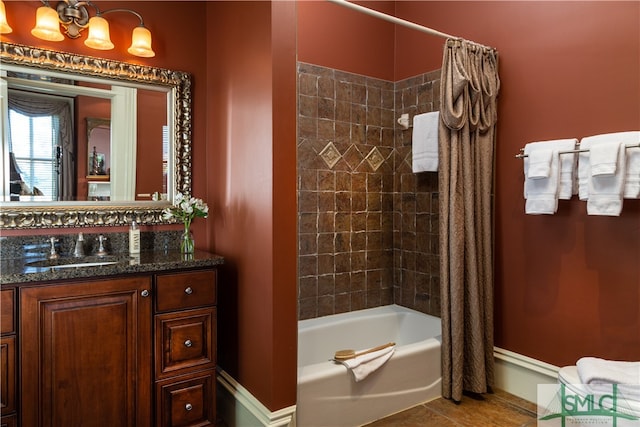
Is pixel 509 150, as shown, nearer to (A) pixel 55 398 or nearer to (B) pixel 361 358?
(B) pixel 361 358

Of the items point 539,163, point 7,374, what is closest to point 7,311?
point 7,374

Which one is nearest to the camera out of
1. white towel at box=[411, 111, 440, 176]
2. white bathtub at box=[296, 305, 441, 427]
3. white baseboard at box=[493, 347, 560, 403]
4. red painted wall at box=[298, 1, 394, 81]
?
white bathtub at box=[296, 305, 441, 427]

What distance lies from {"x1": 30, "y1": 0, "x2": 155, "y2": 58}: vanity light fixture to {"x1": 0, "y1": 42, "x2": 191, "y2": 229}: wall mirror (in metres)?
0.10

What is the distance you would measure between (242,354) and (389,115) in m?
2.04

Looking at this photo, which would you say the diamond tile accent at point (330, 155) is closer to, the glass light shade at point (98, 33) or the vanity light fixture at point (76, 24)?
the vanity light fixture at point (76, 24)

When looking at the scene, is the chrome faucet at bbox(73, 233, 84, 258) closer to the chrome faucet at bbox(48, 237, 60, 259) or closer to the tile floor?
the chrome faucet at bbox(48, 237, 60, 259)

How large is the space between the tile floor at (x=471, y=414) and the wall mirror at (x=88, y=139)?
179 cm

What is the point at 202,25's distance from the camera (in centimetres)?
258

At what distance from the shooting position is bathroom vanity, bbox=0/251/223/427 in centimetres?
169

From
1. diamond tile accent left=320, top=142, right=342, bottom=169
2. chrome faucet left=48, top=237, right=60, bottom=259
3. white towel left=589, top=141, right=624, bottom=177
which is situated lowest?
chrome faucet left=48, top=237, right=60, bottom=259

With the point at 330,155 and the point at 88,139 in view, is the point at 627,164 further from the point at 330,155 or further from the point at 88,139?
the point at 88,139

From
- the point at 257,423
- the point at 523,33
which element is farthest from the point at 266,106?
the point at 523,33

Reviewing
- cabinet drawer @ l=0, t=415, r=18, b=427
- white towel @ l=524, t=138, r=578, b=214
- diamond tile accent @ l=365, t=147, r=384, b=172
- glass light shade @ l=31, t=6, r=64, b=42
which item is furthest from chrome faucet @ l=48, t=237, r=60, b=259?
white towel @ l=524, t=138, r=578, b=214

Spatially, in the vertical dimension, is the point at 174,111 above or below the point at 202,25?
below
